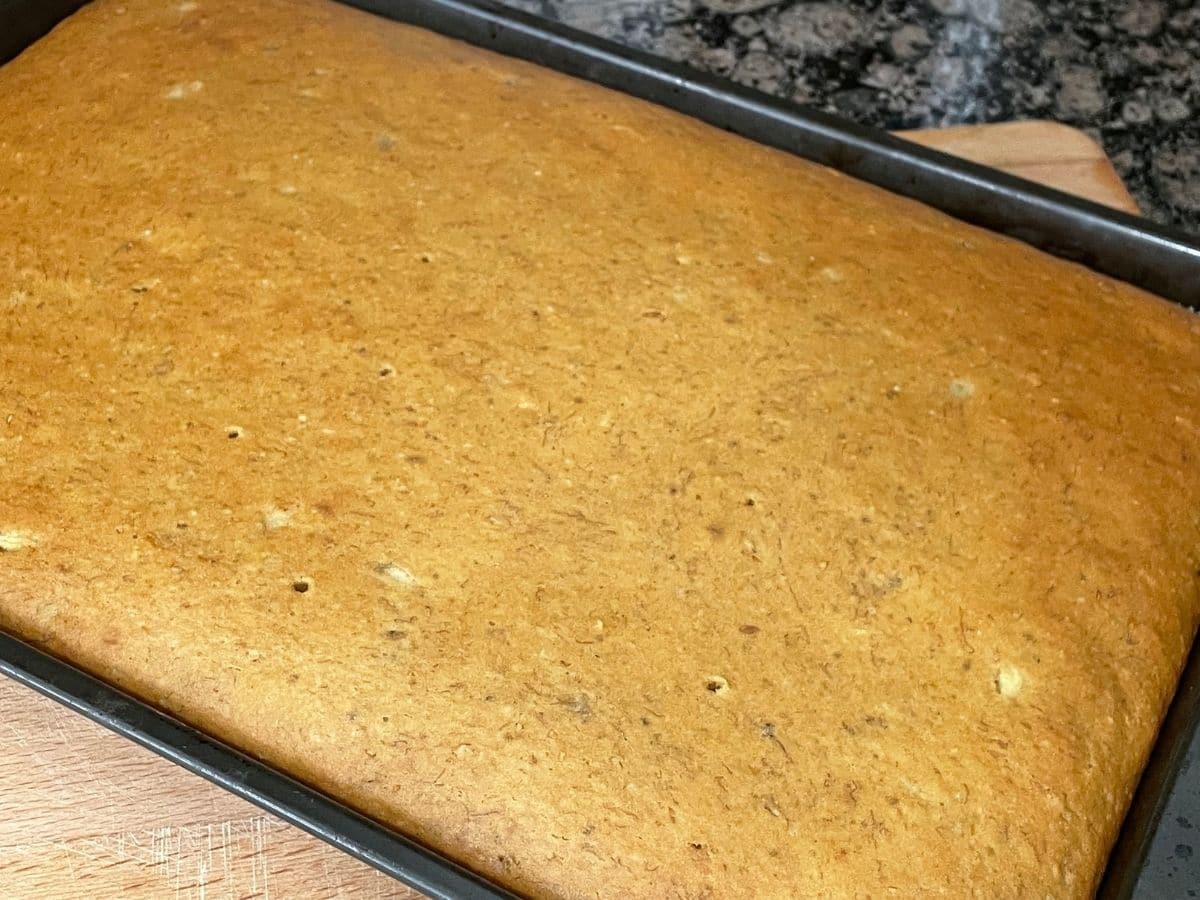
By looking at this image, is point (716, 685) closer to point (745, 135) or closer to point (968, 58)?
point (745, 135)

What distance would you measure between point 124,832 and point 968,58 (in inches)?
68.7

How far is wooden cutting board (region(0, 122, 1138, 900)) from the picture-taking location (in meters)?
1.03

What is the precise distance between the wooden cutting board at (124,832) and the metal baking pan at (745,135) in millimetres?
151

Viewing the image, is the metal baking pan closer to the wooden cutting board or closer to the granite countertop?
the wooden cutting board

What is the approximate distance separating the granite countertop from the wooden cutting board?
138cm

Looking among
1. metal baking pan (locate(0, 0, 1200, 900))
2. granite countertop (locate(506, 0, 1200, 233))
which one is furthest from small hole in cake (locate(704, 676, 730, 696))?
granite countertop (locate(506, 0, 1200, 233))

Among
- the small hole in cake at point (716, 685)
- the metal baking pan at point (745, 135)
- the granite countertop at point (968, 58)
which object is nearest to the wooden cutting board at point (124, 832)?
the metal baking pan at point (745, 135)

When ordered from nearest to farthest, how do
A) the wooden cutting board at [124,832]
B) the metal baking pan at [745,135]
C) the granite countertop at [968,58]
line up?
the metal baking pan at [745,135]
the wooden cutting board at [124,832]
the granite countertop at [968,58]

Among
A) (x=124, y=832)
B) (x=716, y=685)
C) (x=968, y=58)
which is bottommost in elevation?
(x=124, y=832)

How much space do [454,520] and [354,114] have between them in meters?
0.54

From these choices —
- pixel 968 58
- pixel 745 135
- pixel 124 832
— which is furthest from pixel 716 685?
pixel 968 58

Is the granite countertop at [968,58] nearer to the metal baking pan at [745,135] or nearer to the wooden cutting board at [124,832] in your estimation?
the metal baking pan at [745,135]

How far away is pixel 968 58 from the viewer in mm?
2025

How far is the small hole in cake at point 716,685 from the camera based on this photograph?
984mm
